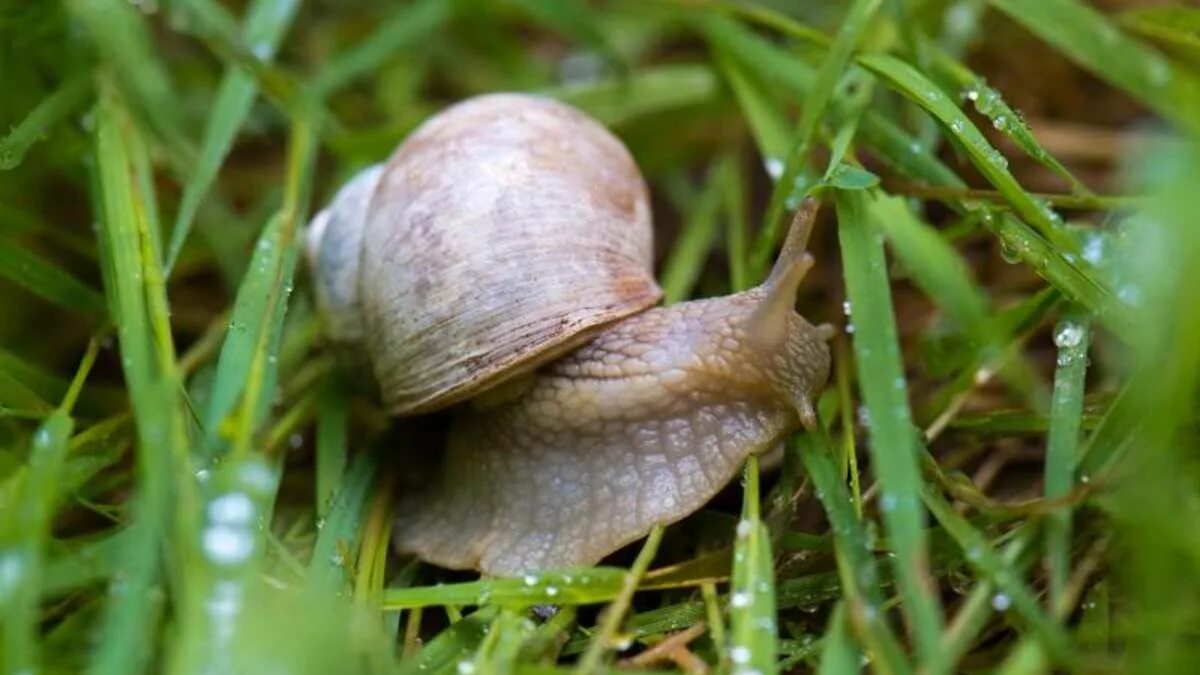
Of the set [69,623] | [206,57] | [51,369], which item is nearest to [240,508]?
[69,623]

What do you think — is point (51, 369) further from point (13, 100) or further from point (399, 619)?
point (399, 619)

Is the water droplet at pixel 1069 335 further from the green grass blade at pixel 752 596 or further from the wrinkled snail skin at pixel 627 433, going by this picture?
the green grass blade at pixel 752 596

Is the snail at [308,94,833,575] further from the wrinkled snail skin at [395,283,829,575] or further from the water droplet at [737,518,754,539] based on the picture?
the water droplet at [737,518,754,539]

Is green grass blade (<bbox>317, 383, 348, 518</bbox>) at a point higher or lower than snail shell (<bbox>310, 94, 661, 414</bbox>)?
lower

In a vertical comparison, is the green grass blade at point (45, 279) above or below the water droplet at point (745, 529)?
above

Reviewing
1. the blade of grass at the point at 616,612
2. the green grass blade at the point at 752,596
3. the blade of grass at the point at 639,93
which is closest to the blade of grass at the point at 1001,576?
the green grass blade at the point at 752,596

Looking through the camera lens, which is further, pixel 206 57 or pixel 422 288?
pixel 206 57

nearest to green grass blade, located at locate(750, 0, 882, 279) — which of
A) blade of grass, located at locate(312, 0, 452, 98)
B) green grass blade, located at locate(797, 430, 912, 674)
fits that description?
green grass blade, located at locate(797, 430, 912, 674)
